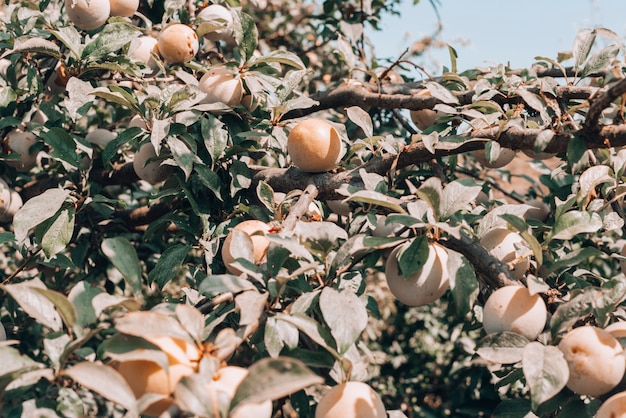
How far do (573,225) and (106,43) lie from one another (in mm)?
1020

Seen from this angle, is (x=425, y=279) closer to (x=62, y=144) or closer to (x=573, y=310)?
(x=573, y=310)

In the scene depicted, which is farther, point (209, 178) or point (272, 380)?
point (209, 178)

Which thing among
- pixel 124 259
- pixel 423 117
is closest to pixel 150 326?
pixel 124 259

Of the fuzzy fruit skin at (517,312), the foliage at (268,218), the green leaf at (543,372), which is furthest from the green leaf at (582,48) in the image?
the green leaf at (543,372)

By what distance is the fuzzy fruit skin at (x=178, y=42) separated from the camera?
1478mm

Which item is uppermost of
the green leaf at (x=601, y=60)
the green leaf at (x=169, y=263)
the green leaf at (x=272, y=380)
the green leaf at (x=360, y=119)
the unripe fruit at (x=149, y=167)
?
the green leaf at (x=601, y=60)

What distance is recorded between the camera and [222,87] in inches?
51.0

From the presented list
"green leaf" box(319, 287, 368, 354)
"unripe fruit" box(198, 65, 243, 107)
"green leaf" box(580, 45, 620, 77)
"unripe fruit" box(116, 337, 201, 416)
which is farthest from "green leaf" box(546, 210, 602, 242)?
"unripe fruit" box(198, 65, 243, 107)

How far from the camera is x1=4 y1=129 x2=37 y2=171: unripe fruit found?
1537 mm

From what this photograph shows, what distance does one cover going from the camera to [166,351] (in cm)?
70

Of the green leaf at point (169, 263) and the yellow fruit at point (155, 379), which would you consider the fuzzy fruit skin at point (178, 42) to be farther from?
the yellow fruit at point (155, 379)

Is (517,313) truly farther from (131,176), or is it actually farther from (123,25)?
(131,176)

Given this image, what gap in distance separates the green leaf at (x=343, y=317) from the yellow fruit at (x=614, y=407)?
0.34 metres

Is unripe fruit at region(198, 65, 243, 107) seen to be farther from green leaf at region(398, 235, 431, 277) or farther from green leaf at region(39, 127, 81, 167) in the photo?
green leaf at region(398, 235, 431, 277)
